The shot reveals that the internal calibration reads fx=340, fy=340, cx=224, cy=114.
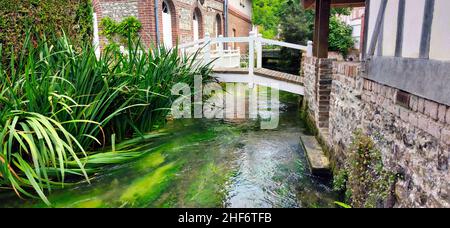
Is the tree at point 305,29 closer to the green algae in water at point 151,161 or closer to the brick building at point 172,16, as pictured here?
the brick building at point 172,16

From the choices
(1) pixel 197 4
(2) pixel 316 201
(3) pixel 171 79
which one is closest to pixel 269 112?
(3) pixel 171 79

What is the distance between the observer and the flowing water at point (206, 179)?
11.5 ft

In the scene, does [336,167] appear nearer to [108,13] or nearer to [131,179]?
[131,179]

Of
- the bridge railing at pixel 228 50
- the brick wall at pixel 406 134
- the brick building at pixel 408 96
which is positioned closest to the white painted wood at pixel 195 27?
the bridge railing at pixel 228 50

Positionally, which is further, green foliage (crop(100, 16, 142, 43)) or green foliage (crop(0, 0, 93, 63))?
green foliage (crop(100, 16, 142, 43))

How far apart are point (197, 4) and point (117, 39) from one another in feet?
15.7

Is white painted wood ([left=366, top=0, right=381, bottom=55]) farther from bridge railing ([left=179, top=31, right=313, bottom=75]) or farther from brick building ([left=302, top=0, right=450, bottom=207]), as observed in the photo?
bridge railing ([left=179, top=31, right=313, bottom=75])

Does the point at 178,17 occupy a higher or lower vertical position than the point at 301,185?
higher

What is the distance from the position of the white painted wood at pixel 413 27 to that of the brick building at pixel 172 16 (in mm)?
5583

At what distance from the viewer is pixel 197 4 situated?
14.8 meters

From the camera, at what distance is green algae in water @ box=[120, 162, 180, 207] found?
347cm

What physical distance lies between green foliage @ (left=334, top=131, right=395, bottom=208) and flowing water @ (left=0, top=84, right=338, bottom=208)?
38 cm

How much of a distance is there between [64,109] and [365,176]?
3.22 meters

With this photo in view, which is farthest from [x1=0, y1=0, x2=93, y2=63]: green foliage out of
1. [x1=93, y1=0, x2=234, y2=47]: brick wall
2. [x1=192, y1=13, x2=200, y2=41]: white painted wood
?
[x1=192, y1=13, x2=200, y2=41]: white painted wood
